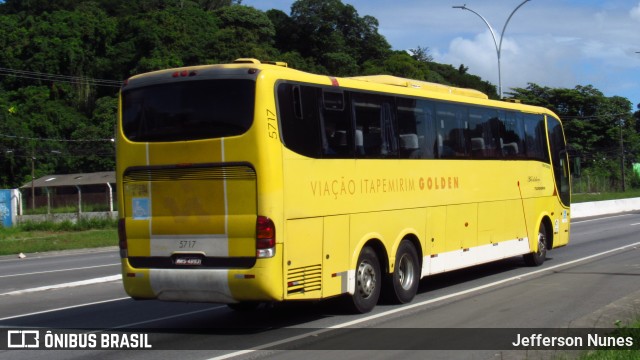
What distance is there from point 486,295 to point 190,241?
5.75 metres

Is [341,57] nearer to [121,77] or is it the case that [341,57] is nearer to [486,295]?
[121,77]

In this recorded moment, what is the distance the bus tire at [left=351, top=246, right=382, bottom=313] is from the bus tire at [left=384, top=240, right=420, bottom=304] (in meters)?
0.40

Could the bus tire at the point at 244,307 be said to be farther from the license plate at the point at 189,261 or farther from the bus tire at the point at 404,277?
the license plate at the point at 189,261

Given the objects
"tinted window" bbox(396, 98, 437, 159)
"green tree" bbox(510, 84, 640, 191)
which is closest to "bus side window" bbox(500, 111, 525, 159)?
"tinted window" bbox(396, 98, 437, 159)

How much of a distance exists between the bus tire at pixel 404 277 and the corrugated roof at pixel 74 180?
62.1 m

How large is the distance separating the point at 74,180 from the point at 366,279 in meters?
67.0

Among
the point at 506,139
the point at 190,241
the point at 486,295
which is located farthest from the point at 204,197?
the point at 506,139

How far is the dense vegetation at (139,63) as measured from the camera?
79062 mm

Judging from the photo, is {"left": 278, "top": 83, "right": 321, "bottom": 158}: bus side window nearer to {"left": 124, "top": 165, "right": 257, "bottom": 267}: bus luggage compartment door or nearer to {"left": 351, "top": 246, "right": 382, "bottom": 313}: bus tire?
{"left": 124, "top": 165, "right": 257, "bottom": 267}: bus luggage compartment door

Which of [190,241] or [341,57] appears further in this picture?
[341,57]

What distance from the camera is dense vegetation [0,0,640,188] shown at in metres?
79.1

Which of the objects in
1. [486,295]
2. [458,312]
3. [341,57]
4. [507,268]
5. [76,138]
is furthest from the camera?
[341,57]

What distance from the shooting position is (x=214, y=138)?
32.5 feet

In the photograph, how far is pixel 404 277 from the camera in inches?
497
